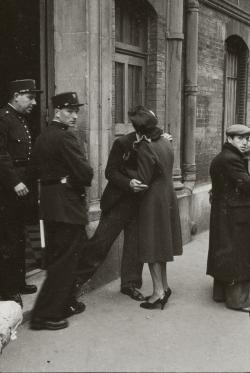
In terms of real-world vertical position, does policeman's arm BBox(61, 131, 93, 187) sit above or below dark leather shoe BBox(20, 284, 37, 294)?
above

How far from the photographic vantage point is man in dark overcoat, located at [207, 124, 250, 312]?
560 cm

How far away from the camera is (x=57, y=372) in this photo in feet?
14.1

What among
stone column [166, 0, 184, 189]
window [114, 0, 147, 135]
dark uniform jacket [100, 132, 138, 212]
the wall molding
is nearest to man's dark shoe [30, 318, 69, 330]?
dark uniform jacket [100, 132, 138, 212]

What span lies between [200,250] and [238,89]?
444 cm

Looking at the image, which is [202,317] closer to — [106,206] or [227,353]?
[227,353]

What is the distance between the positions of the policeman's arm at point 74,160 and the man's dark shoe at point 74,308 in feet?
4.15

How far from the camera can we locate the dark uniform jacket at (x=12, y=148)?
512 cm

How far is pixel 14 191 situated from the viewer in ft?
17.1

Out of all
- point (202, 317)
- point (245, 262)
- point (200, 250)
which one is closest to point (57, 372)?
point (202, 317)

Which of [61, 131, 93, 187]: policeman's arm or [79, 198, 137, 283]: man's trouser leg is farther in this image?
[79, 198, 137, 283]: man's trouser leg

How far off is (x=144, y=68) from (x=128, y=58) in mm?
449

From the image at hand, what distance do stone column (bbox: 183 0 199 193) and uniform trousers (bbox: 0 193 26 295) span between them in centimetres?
387

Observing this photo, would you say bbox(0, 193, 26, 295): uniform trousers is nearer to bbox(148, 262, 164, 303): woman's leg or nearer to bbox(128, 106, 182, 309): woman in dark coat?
bbox(128, 106, 182, 309): woman in dark coat

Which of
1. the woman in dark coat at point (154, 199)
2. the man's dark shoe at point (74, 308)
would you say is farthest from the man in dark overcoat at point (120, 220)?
the man's dark shoe at point (74, 308)
